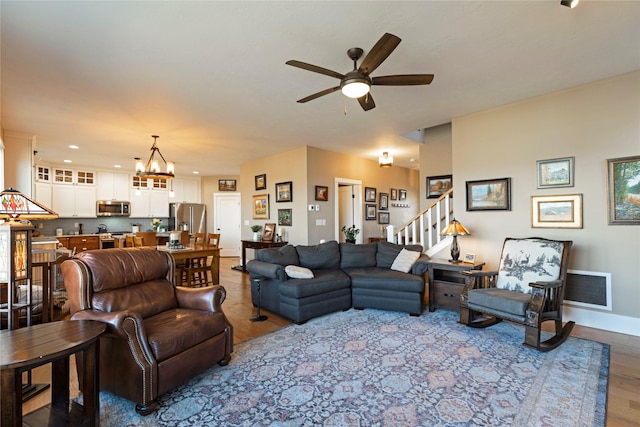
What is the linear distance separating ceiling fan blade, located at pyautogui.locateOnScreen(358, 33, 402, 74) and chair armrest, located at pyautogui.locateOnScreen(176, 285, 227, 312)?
2213mm

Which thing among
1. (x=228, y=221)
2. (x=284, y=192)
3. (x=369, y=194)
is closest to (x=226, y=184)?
(x=228, y=221)

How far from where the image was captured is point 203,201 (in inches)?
387

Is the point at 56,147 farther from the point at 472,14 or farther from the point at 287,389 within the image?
the point at 472,14

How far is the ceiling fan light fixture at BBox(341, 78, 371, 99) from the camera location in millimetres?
2378

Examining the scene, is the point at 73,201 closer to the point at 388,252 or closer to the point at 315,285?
the point at 315,285

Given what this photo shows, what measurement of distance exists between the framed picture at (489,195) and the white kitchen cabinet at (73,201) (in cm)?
893

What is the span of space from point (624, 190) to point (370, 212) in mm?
4705

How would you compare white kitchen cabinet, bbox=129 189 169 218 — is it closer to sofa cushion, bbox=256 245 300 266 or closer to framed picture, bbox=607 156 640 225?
sofa cushion, bbox=256 245 300 266

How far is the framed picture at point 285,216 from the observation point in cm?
632

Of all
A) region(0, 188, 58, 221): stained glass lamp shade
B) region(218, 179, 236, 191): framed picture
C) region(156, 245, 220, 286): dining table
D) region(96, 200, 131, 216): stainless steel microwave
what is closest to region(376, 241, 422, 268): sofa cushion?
region(156, 245, 220, 286): dining table

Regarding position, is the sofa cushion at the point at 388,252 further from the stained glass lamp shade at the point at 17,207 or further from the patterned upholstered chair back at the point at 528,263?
the stained glass lamp shade at the point at 17,207

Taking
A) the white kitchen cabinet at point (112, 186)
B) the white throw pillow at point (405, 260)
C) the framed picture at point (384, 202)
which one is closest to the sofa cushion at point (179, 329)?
the white throw pillow at point (405, 260)

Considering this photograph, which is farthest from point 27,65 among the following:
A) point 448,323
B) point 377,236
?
point 377,236

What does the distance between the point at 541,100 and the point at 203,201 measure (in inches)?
360
